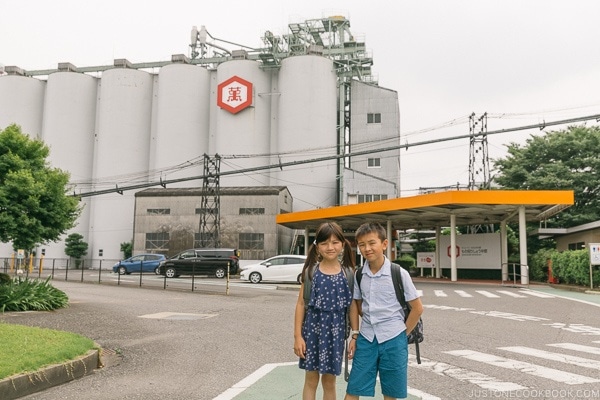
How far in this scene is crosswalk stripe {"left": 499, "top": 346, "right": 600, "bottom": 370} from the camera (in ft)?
22.0

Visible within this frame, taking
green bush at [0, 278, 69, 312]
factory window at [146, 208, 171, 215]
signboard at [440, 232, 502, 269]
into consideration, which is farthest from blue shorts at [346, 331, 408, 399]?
factory window at [146, 208, 171, 215]

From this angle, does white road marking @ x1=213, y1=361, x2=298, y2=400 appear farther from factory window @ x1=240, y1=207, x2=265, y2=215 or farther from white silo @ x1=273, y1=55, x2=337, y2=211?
white silo @ x1=273, y1=55, x2=337, y2=211

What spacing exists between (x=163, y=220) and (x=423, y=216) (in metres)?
23.5

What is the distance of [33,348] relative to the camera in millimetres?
6656

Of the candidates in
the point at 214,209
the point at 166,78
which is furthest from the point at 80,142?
the point at 214,209

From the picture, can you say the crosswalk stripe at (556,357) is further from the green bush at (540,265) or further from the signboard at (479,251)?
the signboard at (479,251)

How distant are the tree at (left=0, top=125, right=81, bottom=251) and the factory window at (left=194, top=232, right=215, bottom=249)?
26358 millimetres

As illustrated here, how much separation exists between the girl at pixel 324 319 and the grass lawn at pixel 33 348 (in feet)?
11.0

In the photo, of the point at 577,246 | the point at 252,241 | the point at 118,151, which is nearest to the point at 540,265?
the point at 577,246

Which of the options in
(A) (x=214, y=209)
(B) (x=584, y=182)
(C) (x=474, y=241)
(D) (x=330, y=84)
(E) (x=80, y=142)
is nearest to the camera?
(C) (x=474, y=241)

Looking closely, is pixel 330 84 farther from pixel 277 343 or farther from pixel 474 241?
pixel 277 343

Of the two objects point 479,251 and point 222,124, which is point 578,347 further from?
point 222,124

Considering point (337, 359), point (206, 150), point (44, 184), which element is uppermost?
point (206, 150)

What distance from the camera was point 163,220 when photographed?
45500 millimetres
